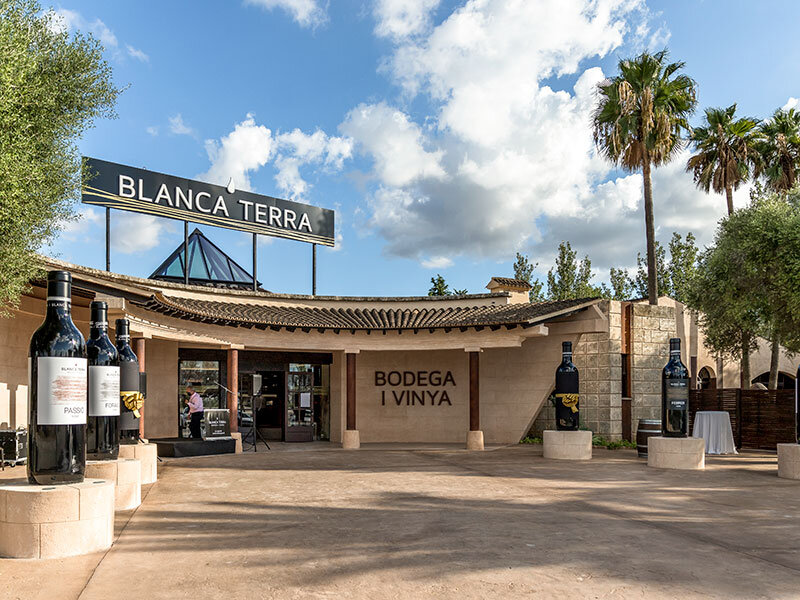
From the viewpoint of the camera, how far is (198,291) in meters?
20.9

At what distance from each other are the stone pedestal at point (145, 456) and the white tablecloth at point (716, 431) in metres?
14.0

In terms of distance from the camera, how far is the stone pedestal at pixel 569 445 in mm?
16594

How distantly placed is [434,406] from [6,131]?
49.5ft

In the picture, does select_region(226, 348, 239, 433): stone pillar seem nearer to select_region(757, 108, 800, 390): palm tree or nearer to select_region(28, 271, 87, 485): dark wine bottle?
select_region(28, 271, 87, 485): dark wine bottle

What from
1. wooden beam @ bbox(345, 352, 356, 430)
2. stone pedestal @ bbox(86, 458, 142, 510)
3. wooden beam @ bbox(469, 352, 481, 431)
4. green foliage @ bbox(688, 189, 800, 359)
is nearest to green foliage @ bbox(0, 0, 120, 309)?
stone pedestal @ bbox(86, 458, 142, 510)

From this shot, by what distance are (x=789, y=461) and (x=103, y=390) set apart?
12363mm

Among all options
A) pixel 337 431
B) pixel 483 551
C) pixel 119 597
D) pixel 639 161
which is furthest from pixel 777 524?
pixel 639 161

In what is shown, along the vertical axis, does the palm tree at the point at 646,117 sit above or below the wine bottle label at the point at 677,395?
above

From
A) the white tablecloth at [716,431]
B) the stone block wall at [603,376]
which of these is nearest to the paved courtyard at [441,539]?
the white tablecloth at [716,431]

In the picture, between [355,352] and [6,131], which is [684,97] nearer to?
[355,352]

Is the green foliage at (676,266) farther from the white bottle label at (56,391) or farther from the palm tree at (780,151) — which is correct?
the white bottle label at (56,391)

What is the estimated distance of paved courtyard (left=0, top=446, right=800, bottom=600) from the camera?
590 cm

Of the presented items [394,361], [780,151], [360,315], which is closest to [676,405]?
[394,361]

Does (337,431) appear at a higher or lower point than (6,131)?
lower
